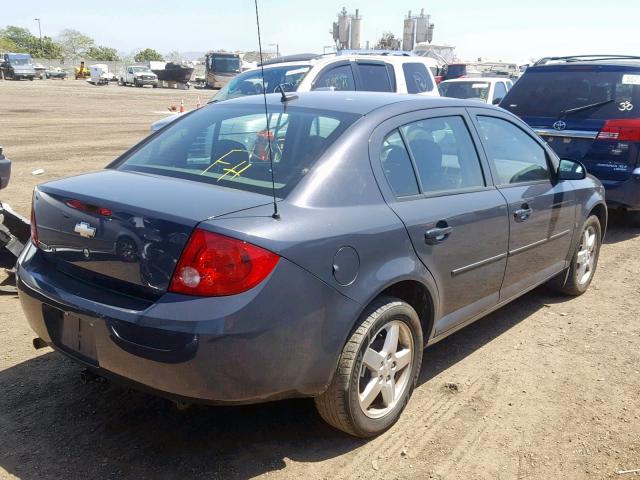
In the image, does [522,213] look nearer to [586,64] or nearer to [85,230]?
[85,230]

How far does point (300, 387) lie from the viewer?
2662mm

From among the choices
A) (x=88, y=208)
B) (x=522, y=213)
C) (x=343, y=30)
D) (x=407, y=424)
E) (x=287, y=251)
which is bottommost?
(x=407, y=424)

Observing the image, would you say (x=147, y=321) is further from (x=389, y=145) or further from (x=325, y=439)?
(x=389, y=145)

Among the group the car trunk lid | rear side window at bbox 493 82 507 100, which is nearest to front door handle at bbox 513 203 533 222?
the car trunk lid

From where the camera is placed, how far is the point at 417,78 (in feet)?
32.2

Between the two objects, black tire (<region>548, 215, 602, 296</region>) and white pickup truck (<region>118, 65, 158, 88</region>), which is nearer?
black tire (<region>548, 215, 602, 296</region>)

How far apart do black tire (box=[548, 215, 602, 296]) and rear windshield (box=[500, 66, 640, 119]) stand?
2259 mm

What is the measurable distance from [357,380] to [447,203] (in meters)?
1.13

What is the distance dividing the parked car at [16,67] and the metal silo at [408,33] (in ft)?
109

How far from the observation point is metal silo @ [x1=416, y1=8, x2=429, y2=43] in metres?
45.3

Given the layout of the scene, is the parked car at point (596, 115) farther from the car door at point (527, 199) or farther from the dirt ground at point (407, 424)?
the dirt ground at point (407, 424)

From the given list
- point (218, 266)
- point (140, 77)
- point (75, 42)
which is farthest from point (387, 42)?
point (75, 42)

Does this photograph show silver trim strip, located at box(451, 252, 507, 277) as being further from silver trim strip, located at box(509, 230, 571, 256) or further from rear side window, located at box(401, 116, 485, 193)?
rear side window, located at box(401, 116, 485, 193)

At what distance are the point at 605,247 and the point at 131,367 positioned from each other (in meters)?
5.86
